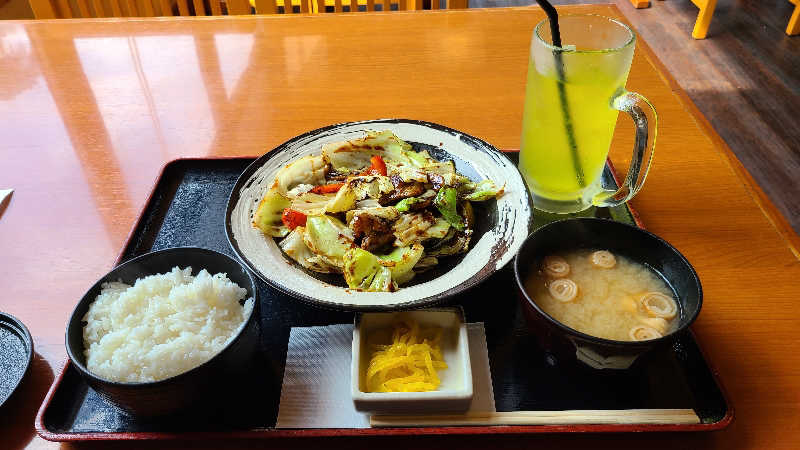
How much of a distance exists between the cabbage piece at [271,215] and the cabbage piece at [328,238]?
Answer: 0.08 meters

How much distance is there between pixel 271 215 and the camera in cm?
119

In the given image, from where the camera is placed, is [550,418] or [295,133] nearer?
[550,418]

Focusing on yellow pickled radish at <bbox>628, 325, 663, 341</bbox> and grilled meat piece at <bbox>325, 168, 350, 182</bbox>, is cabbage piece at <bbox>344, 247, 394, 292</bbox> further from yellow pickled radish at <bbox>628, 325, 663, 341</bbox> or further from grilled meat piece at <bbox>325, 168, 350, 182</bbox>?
yellow pickled radish at <bbox>628, 325, 663, 341</bbox>

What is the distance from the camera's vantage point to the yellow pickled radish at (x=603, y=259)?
1.09 m

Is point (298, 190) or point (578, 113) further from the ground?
point (578, 113)

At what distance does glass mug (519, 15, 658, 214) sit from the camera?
1155mm

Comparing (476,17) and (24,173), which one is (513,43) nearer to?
(476,17)

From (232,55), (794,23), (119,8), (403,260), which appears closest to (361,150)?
(403,260)

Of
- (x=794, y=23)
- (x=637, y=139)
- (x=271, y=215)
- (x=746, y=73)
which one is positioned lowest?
(x=746, y=73)

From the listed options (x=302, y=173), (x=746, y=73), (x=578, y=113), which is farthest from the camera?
(x=746, y=73)

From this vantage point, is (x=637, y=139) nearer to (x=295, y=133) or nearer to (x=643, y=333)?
(x=643, y=333)

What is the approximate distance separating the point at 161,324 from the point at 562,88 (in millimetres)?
921

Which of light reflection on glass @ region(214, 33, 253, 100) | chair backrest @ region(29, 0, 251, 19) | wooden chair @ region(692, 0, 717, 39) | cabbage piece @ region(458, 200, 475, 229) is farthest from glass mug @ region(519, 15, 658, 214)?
wooden chair @ region(692, 0, 717, 39)

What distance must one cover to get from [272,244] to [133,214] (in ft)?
1.57
